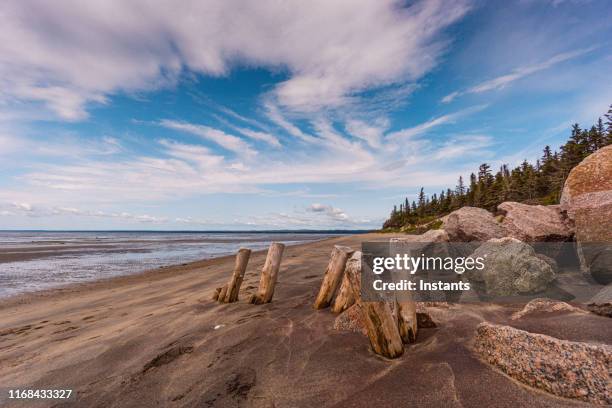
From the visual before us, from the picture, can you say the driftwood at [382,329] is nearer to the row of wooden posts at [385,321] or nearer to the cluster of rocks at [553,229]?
the row of wooden posts at [385,321]

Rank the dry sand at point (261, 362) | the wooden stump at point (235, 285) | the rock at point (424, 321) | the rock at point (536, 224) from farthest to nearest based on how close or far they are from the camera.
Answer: the wooden stump at point (235, 285) < the rock at point (536, 224) < the rock at point (424, 321) < the dry sand at point (261, 362)

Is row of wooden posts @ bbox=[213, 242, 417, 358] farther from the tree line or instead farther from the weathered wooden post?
the tree line

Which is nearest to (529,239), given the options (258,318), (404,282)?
(404,282)

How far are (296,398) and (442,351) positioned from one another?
1.78 metres

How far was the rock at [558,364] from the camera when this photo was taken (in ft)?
8.06

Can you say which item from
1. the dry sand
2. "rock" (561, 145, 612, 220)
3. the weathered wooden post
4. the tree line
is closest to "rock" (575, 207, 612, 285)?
"rock" (561, 145, 612, 220)

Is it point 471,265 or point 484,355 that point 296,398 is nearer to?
point 484,355

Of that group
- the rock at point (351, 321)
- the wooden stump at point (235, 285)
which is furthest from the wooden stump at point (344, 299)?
the wooden stump at point (235, 285)

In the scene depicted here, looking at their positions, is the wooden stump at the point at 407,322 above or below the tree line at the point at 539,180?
below

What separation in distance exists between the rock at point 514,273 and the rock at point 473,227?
2069 millimetres

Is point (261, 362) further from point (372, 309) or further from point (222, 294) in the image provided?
point (222, 294)

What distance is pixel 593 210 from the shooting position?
610cm

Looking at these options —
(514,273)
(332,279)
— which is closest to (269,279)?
(332,279)

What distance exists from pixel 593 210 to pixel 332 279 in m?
5.57
